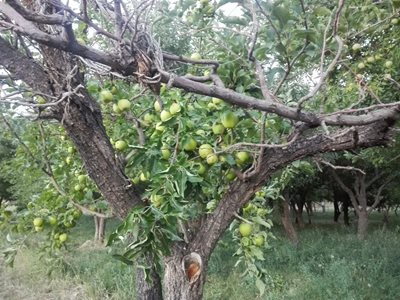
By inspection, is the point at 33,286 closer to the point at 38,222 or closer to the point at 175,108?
the point at 38,222

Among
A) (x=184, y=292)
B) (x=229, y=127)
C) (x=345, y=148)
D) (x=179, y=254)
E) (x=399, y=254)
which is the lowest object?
(x=399, y=254)

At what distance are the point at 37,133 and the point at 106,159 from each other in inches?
40.0

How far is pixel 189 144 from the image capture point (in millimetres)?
1565

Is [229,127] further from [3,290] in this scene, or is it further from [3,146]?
[3,146]

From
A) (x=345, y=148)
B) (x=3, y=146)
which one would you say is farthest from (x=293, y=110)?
(x=3, y=146)

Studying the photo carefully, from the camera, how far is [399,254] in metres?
6.82

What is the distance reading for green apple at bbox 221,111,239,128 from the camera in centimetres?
152

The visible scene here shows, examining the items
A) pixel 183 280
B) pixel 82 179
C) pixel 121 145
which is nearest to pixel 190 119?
pixel 121 145

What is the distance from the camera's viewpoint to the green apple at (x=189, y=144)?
1.56 m

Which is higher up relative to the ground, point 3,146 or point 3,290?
point 3,146

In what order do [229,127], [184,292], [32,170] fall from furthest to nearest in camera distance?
[32,170] → [184,292] → [229,127]

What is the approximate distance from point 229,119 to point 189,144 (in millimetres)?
168

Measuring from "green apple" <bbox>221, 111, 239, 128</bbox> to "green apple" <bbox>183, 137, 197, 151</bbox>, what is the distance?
13cm

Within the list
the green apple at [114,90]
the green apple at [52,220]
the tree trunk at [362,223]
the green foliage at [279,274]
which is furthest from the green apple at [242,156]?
the tree trunk at [362,223]
